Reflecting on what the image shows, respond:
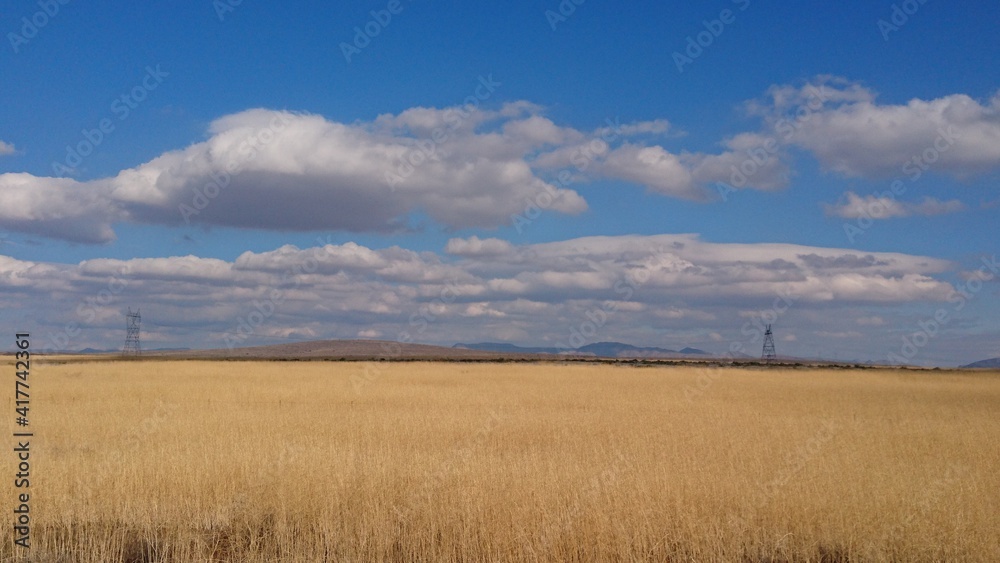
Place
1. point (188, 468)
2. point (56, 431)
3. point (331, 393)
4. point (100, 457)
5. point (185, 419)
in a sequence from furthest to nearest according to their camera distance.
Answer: point (331, 393)
point (185, 419)
point (56, 431)
point (100, 457)
point (188, 468)

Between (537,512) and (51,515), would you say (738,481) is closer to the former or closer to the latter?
(537,512)

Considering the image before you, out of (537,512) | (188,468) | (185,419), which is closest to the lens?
(537,512)

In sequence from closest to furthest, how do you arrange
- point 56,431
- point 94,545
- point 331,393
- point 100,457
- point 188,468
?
point 94,545
point 188,468
point 100,457
point 56,431
point 331,393

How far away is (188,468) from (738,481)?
1038 cm

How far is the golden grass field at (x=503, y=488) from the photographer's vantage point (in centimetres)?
983

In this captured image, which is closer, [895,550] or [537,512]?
[895,550]

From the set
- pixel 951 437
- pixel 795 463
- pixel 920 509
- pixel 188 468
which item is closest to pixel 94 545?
pixel 188 468

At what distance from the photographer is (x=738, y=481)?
13500 mm

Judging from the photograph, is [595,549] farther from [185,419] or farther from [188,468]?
[185,419]

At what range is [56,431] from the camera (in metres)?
19.7

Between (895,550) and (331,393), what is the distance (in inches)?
1099

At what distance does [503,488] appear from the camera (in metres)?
12.1

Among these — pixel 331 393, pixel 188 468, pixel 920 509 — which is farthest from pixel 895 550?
pixel 331 393

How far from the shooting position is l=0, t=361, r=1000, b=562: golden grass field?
9828mm
